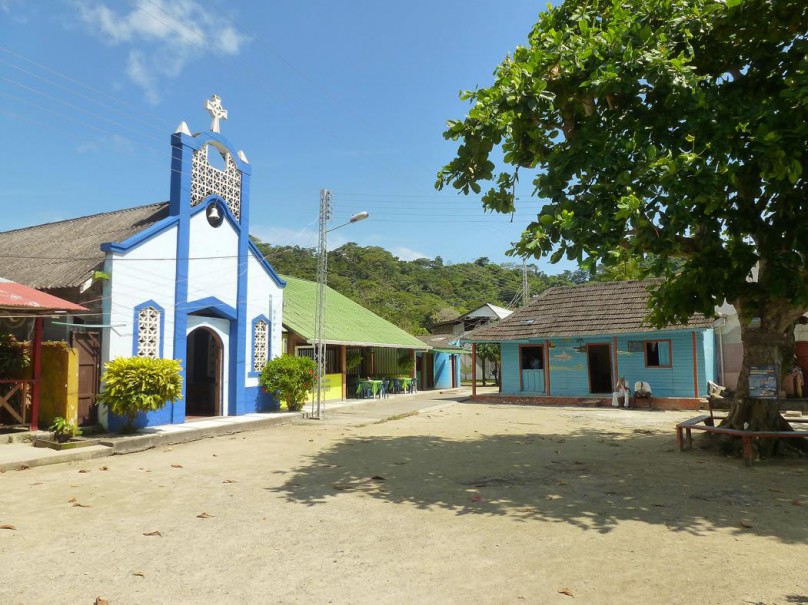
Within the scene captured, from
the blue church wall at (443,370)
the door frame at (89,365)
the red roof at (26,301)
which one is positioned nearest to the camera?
the red roof at (26,301)

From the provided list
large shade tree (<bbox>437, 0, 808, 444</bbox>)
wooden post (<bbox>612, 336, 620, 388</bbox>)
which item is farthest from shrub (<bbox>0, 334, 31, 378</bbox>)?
wooden post (<bbox>612, 336, 620, 388</bbox>)

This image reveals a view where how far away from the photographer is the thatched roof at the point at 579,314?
65.4 ft

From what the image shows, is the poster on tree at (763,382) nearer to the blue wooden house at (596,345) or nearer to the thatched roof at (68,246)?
the blue wooden house at (596,345)

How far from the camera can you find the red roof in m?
9.42

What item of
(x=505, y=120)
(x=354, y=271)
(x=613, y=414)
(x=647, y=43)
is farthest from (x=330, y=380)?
(x=354, y=271)

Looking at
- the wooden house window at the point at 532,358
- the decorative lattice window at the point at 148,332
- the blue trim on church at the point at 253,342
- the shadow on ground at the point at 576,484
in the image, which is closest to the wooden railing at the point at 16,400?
the decorative lattice window at the point at 148,332

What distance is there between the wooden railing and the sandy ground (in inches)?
98.5

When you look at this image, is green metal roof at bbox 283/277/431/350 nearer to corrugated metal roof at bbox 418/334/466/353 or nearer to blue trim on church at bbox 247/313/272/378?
blue trim on church at bbox 247/313/272/378

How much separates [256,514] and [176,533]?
854 millimetres

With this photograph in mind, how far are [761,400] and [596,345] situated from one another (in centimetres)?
1287

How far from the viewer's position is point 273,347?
1609 centimetres

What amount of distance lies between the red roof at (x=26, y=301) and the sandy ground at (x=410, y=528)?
2960mm

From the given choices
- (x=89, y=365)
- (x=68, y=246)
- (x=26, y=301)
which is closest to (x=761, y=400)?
(x=89, y=365)

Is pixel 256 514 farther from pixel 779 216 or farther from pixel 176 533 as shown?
pixel 779 216
